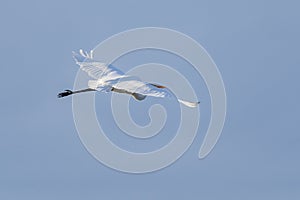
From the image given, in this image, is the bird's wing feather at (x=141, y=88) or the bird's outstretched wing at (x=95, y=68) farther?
the bird's outstretched wing at (x=95, y=68)

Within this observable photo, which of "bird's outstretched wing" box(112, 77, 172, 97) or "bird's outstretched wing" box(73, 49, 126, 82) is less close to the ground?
"bird's outstretched wing" box(73, 49, 126, 82)

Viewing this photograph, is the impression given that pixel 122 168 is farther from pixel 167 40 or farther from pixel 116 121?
pixel 167 40

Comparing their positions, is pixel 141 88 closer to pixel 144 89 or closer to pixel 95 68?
pixel 144 89

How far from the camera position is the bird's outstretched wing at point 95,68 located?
102250 mm

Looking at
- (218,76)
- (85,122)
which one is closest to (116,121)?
(85,122)

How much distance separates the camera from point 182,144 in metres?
107

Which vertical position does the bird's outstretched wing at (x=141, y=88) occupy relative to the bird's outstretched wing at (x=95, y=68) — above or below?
below

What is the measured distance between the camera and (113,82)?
10069 cm

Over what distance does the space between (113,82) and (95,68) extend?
422 cm

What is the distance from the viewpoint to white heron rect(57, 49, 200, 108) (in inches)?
3735

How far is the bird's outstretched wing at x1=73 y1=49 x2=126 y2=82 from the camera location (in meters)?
102

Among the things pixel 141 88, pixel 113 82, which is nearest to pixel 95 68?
pixel 113 82

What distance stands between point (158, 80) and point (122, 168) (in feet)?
27.1

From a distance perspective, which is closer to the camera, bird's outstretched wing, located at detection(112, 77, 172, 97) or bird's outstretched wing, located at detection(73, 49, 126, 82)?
bird's outstretched wing, located at detection(112, 77, 172, 97)
